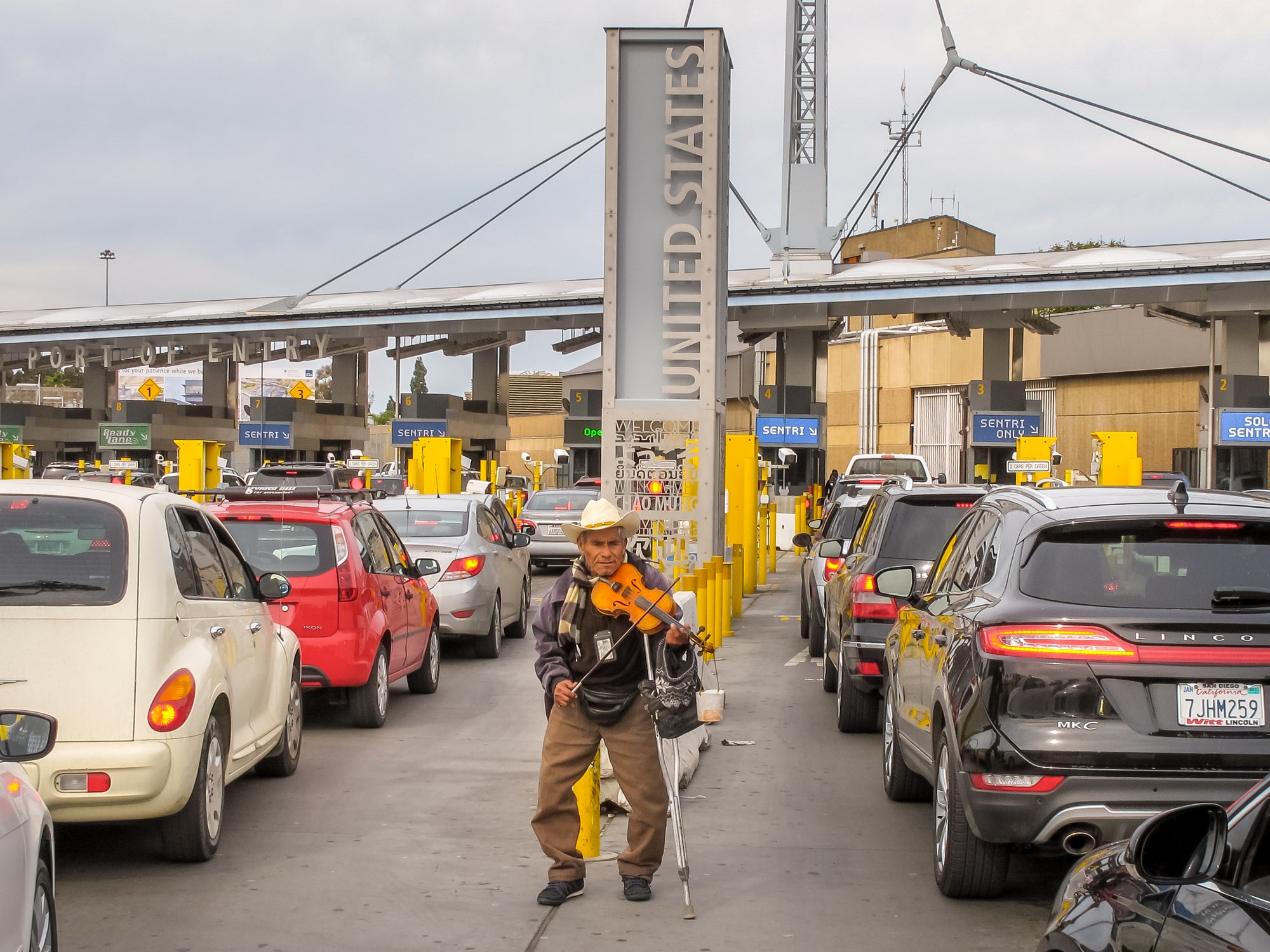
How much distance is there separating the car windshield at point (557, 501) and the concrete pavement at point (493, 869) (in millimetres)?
16507

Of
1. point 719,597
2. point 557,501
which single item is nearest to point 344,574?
point 719,597

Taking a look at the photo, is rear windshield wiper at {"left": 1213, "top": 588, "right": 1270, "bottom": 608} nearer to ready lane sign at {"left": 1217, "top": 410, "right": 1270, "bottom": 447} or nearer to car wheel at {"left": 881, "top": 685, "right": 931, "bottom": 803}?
car wheel at {"left": 881, "top": 685, "right": 931, "bottom": 803}

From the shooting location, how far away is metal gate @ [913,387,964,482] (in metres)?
59.8

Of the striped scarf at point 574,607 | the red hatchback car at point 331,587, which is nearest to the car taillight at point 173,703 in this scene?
the striped scarf at point 574,607

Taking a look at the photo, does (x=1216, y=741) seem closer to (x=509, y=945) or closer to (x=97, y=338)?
(x=509, y=945)

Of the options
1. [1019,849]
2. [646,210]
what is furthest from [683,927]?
[646,210]

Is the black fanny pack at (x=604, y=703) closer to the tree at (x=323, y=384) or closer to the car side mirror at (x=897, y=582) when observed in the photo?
the car side mirror at (x=897, y=582)

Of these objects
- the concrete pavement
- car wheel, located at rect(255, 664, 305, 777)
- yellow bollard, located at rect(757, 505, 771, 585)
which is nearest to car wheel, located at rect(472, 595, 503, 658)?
the concrete pavement

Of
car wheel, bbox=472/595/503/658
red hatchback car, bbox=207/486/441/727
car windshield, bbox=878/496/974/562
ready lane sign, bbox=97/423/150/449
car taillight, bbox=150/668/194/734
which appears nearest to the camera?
car taillight, bbox=150/668/194/734

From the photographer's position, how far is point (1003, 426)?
40.7 meters

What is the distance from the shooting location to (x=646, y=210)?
52.7 ft

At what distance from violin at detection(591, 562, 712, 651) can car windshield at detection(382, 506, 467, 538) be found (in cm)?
892

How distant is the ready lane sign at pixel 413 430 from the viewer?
166 feet

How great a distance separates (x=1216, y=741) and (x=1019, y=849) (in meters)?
1.18
